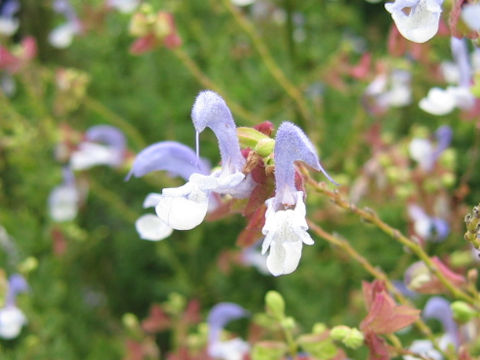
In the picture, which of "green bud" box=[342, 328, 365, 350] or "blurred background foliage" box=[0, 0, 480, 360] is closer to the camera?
"green bud" box=[342, 328, 365, 350]

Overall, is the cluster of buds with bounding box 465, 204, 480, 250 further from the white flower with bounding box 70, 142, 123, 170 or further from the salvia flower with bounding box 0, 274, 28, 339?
the white flower with bounding box 70, 142, 123, 170

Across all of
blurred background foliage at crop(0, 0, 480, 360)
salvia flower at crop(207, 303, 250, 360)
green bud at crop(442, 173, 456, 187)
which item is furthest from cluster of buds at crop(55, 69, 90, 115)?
green bud at crop(442, 173, 456, 187)

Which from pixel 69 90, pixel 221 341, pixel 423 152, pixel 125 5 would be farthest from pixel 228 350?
pixel 125 5

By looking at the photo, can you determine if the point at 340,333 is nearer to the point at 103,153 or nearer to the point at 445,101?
the point at 445,101

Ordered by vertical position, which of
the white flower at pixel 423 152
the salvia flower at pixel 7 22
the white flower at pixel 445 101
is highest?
the salvia flower at pixel 7 22

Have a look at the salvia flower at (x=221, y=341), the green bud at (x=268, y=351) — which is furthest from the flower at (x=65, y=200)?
the green bud at (x=268, y=351)

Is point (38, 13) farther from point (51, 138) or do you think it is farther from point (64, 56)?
point (51, 138)

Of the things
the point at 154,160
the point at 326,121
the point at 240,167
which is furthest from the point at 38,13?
the point at 240,167

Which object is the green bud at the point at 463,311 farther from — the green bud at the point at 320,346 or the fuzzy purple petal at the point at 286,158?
the fuzzy purple petal at the point at 286,158
